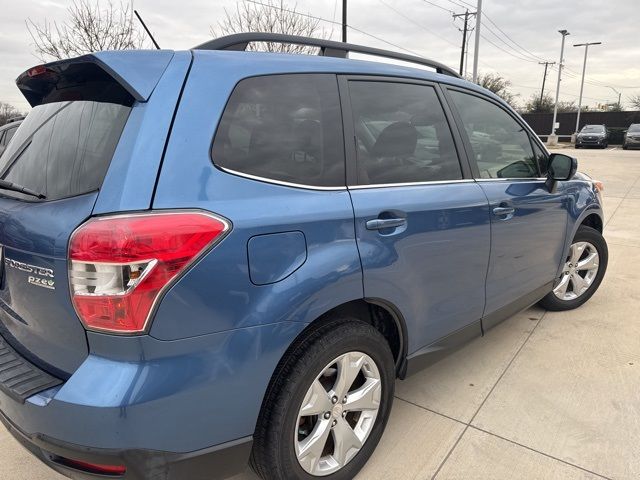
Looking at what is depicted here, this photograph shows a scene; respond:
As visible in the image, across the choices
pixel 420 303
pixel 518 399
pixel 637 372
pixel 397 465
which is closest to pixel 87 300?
pixel 420 303

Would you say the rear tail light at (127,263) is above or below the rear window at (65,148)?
below

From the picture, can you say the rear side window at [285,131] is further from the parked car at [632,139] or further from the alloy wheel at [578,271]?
the parked car at [632,139]

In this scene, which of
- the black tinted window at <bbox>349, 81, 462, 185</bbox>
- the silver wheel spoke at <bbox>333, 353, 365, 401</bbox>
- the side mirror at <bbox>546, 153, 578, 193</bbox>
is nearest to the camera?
the silver wheel spoke at <bbox>333, 353, 365, 401</bbox>

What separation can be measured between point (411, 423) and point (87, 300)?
185 cm

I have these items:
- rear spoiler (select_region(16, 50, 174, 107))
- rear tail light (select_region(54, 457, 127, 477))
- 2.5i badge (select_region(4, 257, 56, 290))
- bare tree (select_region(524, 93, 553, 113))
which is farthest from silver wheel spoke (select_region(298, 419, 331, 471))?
bare tree (select_region(524, 93, 553, 113))

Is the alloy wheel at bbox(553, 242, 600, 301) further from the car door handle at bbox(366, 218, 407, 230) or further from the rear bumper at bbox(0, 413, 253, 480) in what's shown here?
the rear bumper at bbox(0, 413, 253, 480)

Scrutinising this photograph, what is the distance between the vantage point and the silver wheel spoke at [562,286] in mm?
3953

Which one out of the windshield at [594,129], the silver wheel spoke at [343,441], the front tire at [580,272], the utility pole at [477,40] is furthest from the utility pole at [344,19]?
the windshield at [594,129]

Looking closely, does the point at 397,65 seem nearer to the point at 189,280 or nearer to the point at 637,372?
the point at 189,280

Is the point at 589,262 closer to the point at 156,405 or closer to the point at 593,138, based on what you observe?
the point at 156,405

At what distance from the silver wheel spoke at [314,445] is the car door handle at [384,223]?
2.66ft

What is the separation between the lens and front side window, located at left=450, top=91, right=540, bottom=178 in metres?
2.73

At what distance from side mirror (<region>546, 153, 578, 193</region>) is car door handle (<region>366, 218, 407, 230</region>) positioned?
1669 mm

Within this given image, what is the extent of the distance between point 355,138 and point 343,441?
1.29 metres
